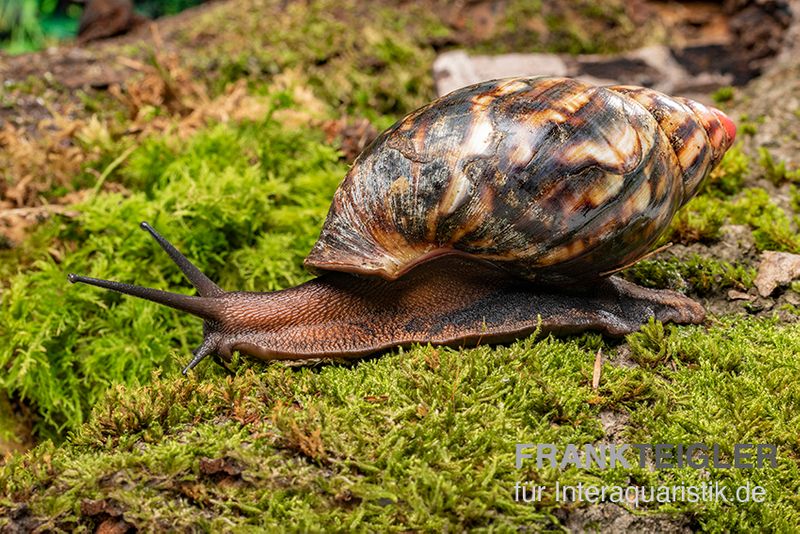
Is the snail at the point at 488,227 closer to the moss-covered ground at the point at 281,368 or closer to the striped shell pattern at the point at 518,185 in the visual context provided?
the striped shell pattern at the point at 518,185

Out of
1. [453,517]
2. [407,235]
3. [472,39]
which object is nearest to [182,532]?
[453,517]

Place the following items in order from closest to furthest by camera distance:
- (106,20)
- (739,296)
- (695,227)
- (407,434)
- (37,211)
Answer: (407,434)
(739,296)
(695,227)
(37,211)
(106,20)

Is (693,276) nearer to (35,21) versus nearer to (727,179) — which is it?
(727,179)

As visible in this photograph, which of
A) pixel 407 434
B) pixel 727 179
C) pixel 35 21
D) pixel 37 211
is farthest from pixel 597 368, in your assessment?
pixel 35 21

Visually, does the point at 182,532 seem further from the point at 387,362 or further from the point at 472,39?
the point at 472,39

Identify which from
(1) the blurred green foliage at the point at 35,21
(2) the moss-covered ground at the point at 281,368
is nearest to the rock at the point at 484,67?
(2) the moss-covered ground at the point at 281,368
